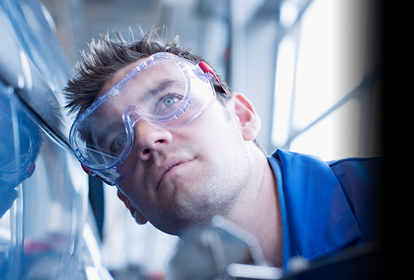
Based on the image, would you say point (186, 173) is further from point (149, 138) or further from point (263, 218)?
point (263, 218)

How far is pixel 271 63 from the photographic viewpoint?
291 cm

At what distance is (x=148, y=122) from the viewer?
845 millimetres

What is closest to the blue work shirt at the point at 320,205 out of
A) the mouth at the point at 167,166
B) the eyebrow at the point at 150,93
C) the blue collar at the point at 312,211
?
the blue collar at the point at 312,211

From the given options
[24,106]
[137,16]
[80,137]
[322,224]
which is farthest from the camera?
[137,16]

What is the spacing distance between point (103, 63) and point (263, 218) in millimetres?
750

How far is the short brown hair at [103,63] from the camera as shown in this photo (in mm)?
1033

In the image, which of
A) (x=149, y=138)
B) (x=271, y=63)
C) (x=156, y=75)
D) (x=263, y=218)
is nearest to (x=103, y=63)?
(x=156, y=75)

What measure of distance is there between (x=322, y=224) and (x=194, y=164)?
1.22ft

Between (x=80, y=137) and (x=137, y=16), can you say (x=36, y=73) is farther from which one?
(x=137, y=16)

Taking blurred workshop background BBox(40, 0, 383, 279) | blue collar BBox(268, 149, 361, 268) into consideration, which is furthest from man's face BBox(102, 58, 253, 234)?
blurred workshop background BBox(40, 0, 383, 279)

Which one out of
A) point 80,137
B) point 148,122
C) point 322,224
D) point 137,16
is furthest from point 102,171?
point 137,16

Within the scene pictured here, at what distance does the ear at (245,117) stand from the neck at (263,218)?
0.15 meters

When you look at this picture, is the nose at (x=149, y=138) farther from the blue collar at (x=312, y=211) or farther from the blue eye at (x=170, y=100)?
the blue collar at (x=312, y=211)

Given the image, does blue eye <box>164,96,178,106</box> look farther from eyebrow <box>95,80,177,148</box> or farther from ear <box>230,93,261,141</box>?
ear <box>230,93,261,141</box>
